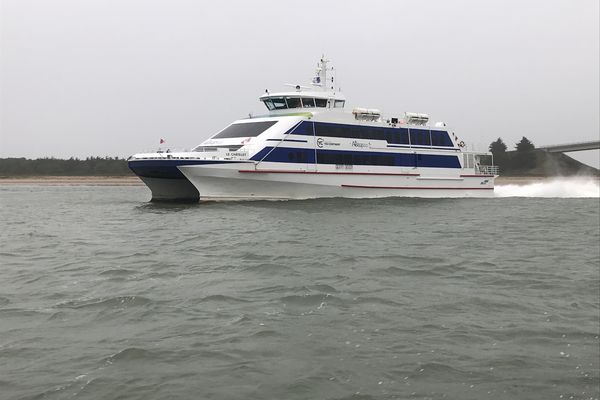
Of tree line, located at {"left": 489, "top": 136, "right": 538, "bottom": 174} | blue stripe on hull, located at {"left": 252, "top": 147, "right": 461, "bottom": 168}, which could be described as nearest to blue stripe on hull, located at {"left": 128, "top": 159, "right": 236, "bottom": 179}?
blue stripe on hull, located at {"left": 252, "top": 147, "right": 461, "bottom": 168}

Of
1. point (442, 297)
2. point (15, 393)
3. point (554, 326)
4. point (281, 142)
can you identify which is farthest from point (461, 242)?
point (281, 142)

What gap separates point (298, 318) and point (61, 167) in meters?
83.1

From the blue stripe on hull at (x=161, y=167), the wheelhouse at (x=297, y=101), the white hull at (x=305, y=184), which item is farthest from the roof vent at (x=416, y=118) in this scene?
the blue stripe on hull at (x=161, y=167)

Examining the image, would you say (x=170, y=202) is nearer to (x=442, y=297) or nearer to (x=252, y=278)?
(x=252, y=278)

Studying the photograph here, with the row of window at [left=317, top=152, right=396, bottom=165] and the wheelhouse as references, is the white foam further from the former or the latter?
the wheelhouse

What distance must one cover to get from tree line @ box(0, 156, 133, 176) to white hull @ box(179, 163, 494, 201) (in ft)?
192

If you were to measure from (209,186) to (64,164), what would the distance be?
67.4 metres

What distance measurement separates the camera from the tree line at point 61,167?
77250 mm

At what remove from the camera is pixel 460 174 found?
3112 cm

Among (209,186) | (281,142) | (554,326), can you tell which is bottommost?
(554,326)

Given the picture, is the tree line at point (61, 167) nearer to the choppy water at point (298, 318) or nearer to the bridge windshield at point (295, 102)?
the bridge windshield at point (295, 102)

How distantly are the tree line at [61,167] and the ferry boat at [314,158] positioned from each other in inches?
2220

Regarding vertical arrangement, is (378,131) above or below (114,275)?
above

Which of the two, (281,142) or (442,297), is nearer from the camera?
(442,297)
